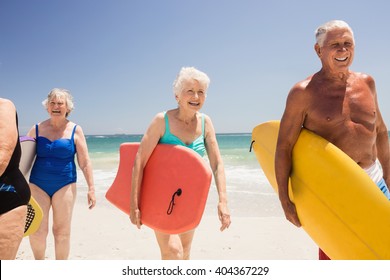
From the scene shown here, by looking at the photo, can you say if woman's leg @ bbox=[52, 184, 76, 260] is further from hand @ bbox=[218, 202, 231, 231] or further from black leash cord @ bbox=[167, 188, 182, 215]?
hand @ bbox=[218, 202, 231, 231]

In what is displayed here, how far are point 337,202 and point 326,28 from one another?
1.01m

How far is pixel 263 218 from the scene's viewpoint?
18.4 ft

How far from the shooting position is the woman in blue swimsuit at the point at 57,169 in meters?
3.06

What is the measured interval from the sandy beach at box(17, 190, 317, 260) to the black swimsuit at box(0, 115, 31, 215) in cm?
274

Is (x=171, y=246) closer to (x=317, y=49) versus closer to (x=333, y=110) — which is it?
(x=333, y=110)

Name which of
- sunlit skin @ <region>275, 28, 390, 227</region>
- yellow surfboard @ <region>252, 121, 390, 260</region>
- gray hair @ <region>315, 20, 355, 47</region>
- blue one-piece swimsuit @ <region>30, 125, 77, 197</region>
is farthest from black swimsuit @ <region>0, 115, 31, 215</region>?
gray hair @ <region>315, 20, 355, 47</region>

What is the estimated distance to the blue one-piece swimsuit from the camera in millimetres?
3136

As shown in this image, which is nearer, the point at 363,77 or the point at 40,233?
the point at 363,77

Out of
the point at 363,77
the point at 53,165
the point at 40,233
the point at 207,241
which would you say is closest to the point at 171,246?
the point at 40,233

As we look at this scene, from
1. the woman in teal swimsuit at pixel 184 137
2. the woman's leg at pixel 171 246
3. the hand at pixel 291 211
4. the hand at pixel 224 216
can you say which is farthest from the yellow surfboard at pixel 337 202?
the woman's leg at pixel 171 246

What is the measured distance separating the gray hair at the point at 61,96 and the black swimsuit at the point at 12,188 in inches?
76.2

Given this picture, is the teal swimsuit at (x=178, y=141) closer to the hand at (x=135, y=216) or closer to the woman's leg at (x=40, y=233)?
the hand at (x=135, y=216)

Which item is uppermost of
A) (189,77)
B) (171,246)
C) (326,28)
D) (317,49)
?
(326,28)

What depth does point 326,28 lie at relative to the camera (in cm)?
192
